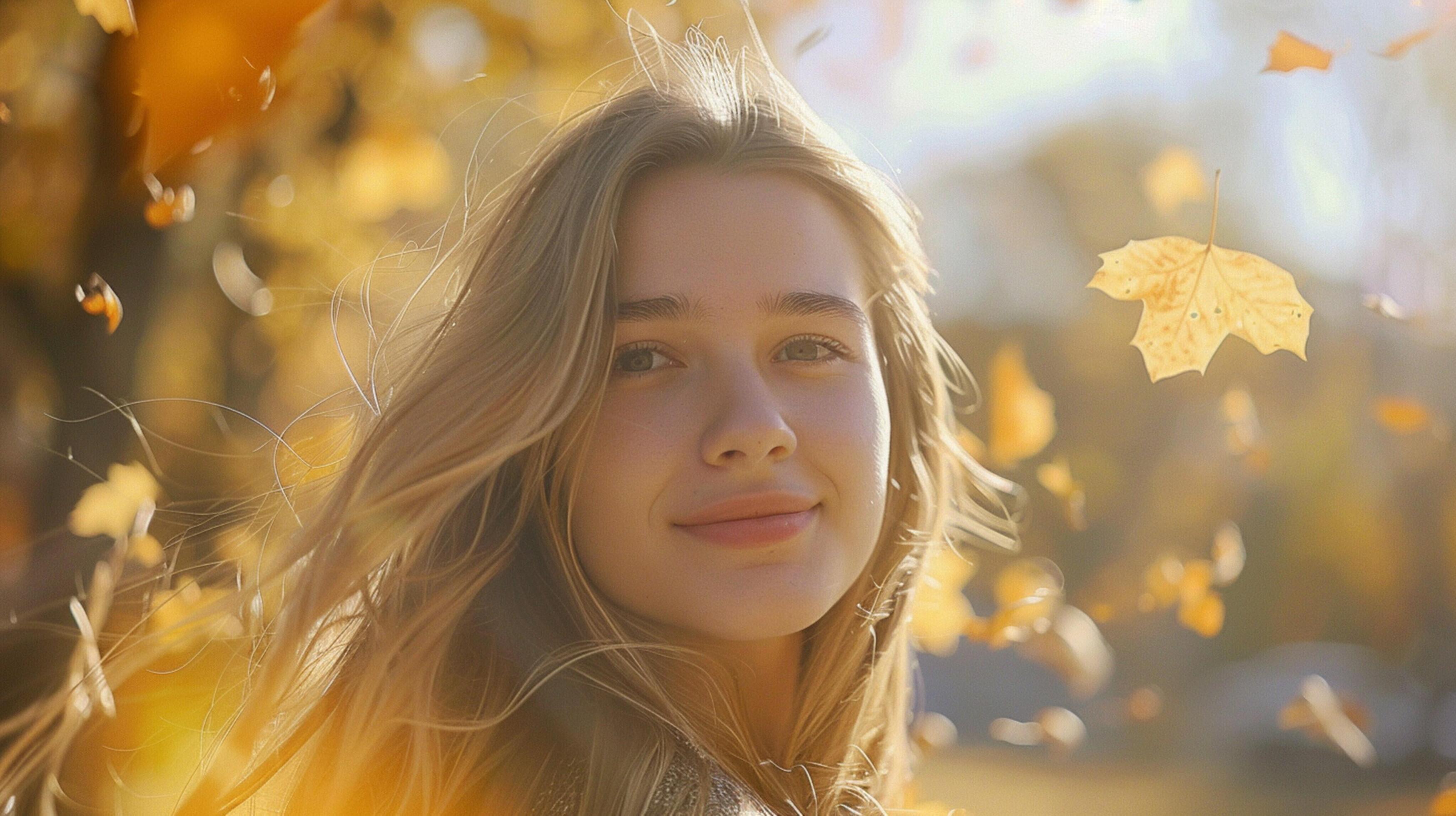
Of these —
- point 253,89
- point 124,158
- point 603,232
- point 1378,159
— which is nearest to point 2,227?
point 124,158

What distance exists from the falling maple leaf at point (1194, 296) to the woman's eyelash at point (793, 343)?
1.54 feet

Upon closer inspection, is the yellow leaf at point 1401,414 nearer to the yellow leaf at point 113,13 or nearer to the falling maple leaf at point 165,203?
the falling maple leaf at point 165,203

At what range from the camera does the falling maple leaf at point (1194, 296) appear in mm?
2043

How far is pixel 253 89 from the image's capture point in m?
2.76

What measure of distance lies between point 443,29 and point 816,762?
3754mm

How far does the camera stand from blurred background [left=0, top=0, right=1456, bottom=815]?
111 inches

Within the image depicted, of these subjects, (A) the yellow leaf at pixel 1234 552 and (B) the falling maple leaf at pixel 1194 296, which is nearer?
(B) the falling maple leaf at pixel 1194 296

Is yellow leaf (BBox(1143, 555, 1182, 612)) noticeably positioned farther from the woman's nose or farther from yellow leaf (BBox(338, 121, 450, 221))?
the woman's nose

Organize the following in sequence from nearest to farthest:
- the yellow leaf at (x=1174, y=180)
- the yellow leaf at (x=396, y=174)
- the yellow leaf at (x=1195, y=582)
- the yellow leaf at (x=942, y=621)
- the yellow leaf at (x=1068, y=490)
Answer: the yellow leaf at (x=1068, y=490)
the yellow leaf at (x=942, y=621)
the yellow leaf at (x=396, y=174)
the yellow leaf at (x=1195, y=582)
the yellow leaf at (x=1174, y=180)

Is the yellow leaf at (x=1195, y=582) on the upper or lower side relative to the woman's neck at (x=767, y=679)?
upper

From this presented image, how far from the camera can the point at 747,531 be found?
1.76 metres

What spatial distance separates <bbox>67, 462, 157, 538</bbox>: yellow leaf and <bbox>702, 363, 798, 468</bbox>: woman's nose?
1.92 metres

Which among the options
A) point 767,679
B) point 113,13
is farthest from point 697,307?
point 113,13

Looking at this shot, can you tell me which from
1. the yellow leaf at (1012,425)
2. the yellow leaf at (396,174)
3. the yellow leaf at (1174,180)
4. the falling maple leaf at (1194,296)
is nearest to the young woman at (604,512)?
the falling maple leaf at (1194,296)
